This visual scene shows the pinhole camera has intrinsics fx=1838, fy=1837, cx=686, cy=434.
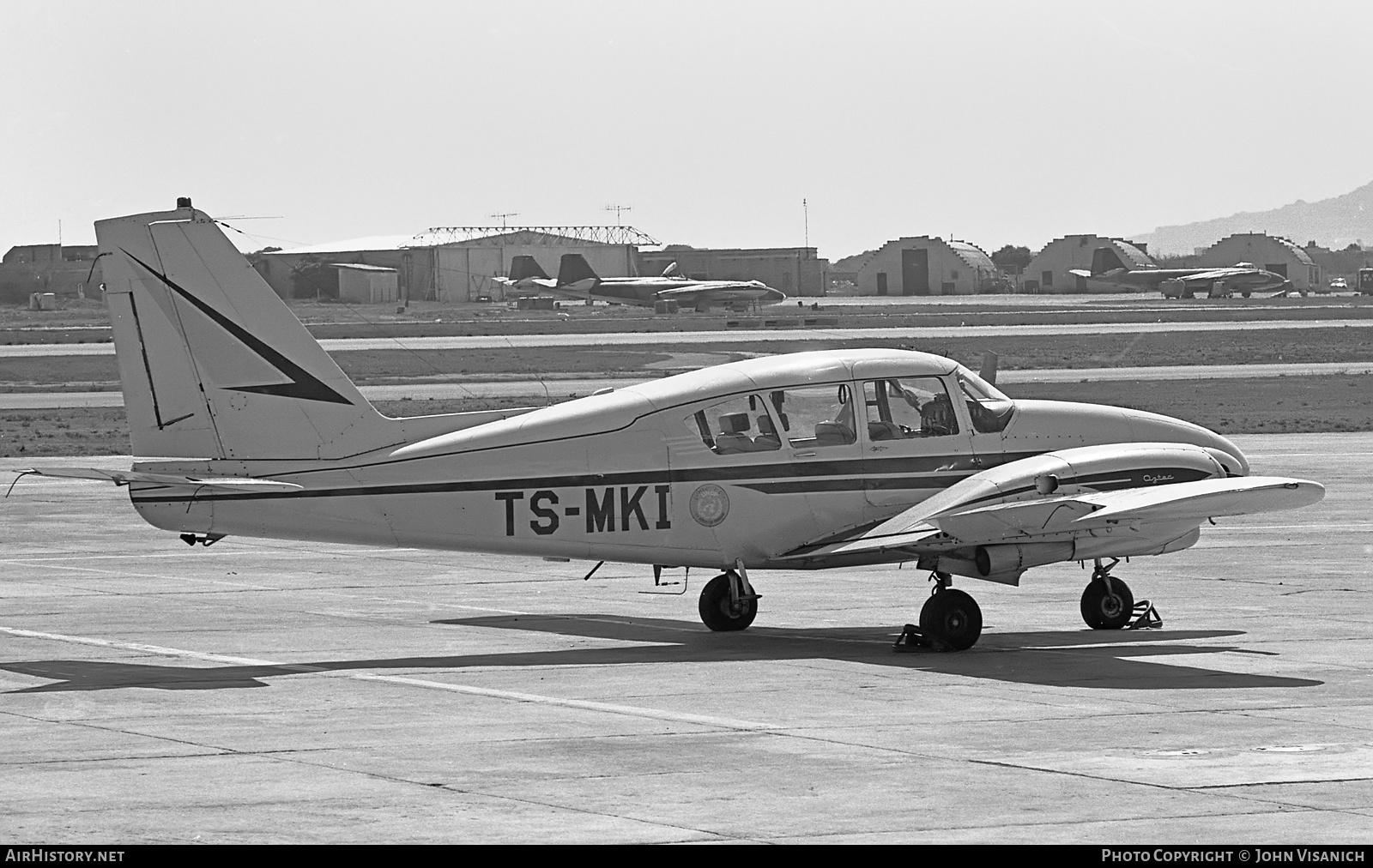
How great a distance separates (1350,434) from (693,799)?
36.1 m

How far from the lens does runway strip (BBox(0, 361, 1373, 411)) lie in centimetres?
5866

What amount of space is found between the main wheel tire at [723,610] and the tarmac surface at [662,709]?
0.21m

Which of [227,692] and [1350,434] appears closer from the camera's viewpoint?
[227,692]

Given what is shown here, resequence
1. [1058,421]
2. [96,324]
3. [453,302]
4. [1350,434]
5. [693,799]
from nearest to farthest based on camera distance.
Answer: [693,799] < [1058,421] < [1350,434] < [96,324] < [453,302]

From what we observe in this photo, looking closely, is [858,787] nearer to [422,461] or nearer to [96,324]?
[422,461]

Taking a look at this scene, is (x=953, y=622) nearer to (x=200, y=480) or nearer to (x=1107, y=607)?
(x=1107, y=607)

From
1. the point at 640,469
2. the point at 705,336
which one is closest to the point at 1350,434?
the point at 640,469

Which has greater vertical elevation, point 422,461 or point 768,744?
point 422,461

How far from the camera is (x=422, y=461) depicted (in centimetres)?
1575

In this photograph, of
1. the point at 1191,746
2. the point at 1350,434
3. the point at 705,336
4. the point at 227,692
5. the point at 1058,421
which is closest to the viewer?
the point at 1191,746

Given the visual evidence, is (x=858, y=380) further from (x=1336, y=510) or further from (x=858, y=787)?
(x=1336, y=510)

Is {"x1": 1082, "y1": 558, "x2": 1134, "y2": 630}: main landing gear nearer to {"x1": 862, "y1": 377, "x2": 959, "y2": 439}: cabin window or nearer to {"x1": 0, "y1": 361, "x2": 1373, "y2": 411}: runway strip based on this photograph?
{"x1": 862, "y1": 377, "x2": 959, "y2": 439}: cabin window

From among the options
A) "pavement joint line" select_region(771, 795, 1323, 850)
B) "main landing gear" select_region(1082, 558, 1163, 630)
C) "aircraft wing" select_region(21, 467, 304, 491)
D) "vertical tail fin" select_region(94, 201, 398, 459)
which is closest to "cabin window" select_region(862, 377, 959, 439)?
"main landing gear" select_region(1082, 558, 1163, 630)

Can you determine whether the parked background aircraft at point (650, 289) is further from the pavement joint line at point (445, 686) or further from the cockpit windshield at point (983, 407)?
the pavement joint line at point (445, 686)
